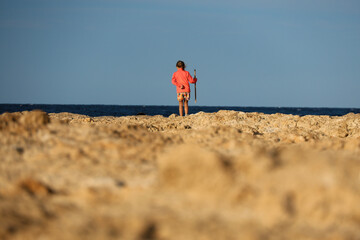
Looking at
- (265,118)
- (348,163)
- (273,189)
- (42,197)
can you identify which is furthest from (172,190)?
(265,118)

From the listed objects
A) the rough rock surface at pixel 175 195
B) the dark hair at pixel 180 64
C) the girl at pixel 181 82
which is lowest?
the rough rock surface at pixel 175 195

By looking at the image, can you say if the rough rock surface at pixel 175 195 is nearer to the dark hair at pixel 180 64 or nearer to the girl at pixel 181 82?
the girl at pixel 181 82

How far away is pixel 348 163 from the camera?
8.79 feet

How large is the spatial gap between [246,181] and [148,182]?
0.63 m

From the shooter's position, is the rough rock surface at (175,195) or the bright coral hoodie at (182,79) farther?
the bright coral hoodie at (182,79)

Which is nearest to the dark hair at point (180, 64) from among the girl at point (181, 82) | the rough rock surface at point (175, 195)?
the girl at point (181, 82)

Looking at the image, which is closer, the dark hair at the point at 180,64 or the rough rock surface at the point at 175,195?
the rough rock surface at the point at 175,195

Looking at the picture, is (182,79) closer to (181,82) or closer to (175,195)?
(181,82)

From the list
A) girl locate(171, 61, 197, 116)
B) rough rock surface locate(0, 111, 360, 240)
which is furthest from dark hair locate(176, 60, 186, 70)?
rough rock surface locate(0, 111, 360, 240)

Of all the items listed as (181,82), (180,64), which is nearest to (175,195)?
(181,82)

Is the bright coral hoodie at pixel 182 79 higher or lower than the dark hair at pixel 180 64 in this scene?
lower

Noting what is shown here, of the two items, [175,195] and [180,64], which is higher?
[180,64]

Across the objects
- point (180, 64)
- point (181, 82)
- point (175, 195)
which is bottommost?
point (175, 195)

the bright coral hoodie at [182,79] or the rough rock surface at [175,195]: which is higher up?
the bright coral hoodie at [182,79]
